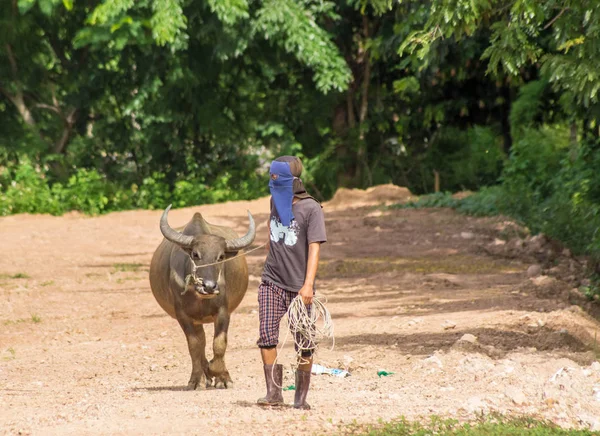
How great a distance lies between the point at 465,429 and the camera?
6.76 m

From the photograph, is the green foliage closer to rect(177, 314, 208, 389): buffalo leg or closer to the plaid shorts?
rect(177, 314, 208, 389): buffalo leg

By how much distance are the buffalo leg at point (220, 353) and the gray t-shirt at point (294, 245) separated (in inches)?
71.5

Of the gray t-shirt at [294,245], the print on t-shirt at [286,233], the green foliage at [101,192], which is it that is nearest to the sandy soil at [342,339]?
the gray t-shirt at [294,245]

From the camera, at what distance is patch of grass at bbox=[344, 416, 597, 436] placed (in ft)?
21.8

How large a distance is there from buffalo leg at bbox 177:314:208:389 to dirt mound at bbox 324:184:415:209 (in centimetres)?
1680

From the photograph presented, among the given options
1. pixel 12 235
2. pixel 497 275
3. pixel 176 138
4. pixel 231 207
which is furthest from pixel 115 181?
pixel 497 275

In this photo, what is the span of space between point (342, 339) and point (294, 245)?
4155 mm

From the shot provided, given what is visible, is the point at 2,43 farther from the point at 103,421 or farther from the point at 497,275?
the point at 103,421

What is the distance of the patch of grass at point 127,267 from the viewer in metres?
17.8

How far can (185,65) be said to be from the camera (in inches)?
1035

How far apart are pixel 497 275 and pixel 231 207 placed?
11383 millimetres

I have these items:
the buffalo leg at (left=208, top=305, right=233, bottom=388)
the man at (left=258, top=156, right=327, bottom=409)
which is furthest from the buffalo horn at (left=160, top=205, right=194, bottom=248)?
the man at (left=258, top=156, right=327, bottom=409)

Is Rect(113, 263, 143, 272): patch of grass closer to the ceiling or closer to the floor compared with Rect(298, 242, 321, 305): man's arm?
closer to the floor

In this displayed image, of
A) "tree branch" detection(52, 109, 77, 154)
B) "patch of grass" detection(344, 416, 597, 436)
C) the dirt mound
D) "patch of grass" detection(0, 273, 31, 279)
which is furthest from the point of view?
"tree branch" detection(52, 109, 77, 154)
